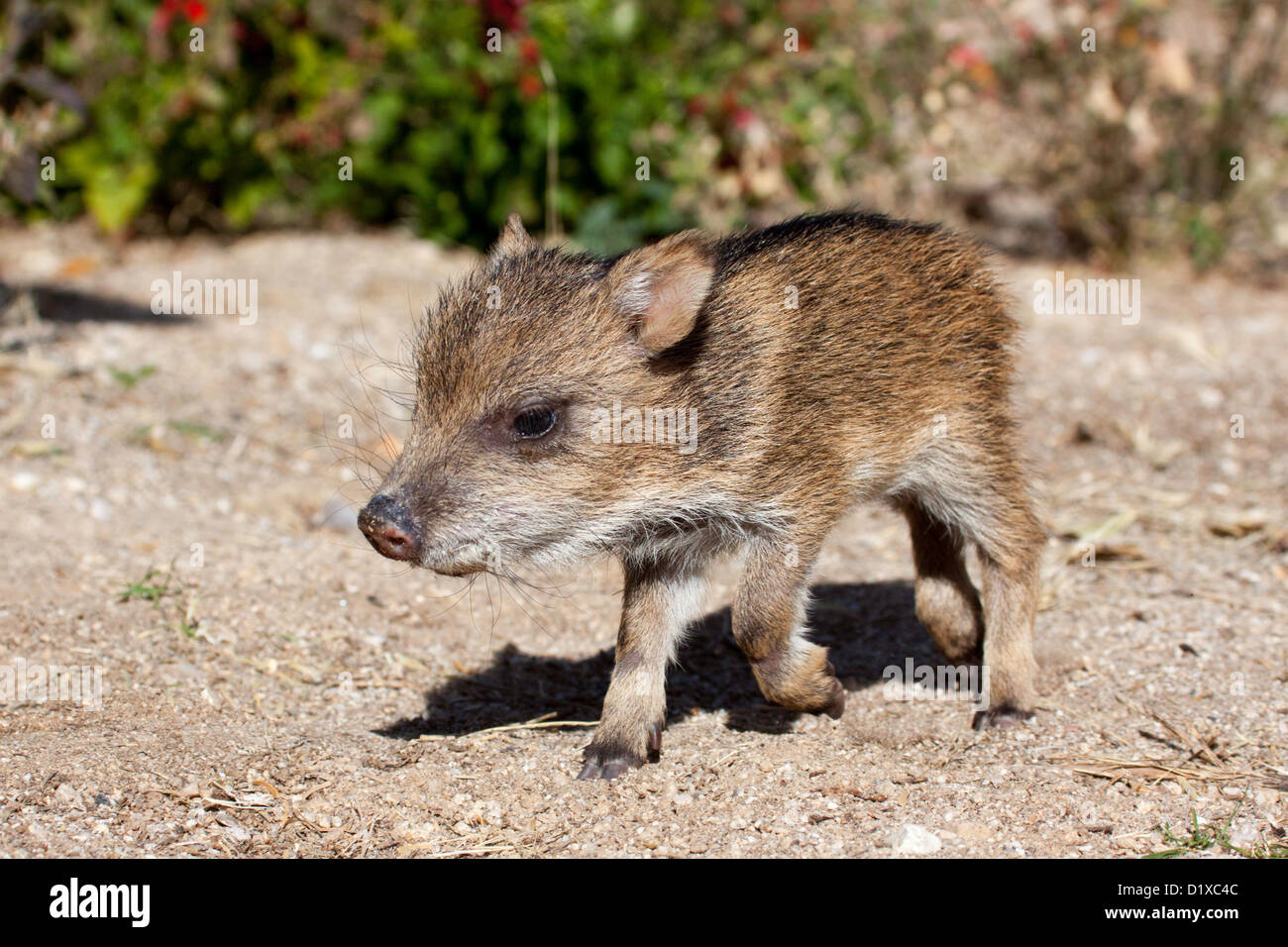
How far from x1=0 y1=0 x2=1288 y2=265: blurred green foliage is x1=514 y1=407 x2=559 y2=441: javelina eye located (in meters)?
5.23

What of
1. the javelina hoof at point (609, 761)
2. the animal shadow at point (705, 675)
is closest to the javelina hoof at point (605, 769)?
the javelina hoof at point (609, 761)

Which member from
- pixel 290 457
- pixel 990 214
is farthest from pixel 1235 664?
pixel 990 214

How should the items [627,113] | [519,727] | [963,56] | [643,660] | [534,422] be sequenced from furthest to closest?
[963,56]
[627,113]
[519,727]
[643,660]
[534,422]

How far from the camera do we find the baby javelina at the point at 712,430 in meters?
3.86

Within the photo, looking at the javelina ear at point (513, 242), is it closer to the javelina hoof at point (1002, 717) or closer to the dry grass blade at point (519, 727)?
the dry grass blade at point (519, 727)

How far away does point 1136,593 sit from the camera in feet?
17.9

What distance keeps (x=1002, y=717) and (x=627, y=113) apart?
581 centimetres

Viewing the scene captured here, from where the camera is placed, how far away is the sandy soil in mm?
3680

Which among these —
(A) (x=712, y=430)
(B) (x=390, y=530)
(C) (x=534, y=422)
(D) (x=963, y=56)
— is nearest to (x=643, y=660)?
(A) (x=712, y=430)

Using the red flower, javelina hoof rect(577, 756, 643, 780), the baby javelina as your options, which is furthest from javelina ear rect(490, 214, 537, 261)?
the red flower

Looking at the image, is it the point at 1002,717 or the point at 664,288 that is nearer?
the point at 664,288

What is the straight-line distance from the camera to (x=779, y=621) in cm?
407

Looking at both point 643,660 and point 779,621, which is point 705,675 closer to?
point 643,660

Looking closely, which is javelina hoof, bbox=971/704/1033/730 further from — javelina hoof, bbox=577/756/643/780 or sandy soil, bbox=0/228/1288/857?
javelina hoof, bbox=577/756/643/780
